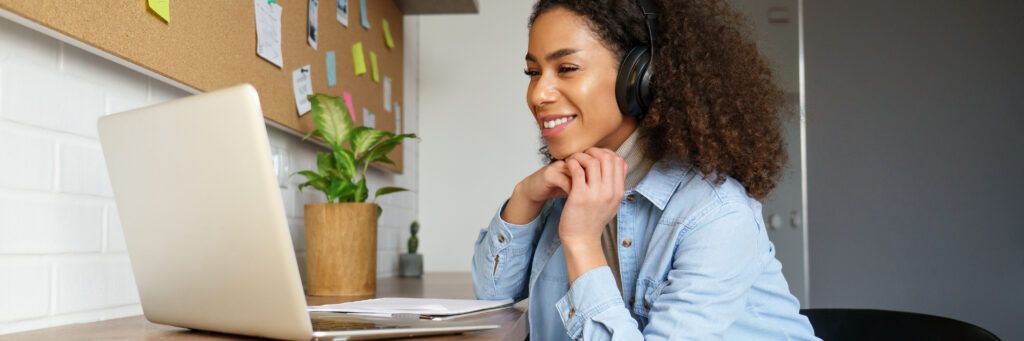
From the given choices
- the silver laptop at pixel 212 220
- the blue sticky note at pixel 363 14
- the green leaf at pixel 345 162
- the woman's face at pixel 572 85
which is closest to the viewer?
the silver laptop at pixel 212 220

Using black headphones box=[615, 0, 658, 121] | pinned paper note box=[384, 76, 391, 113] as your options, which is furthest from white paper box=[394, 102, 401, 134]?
black headphones box=[615, 0, 658, 121]

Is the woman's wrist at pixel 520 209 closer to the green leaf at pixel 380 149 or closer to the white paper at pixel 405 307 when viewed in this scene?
the white paper at pixel 405 307

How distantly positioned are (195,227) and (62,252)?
34 cm

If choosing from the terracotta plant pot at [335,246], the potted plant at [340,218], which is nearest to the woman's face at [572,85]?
the potted plant at [340,218]

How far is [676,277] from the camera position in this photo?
3.18ft

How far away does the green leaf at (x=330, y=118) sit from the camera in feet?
4.97

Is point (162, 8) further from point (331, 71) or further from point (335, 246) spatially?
point (331, 71)

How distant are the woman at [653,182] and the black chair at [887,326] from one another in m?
0.16

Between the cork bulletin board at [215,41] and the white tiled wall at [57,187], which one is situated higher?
the cork bulletin board at [215,41]

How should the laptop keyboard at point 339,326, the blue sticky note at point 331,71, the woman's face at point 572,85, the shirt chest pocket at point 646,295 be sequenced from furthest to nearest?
1. the blue sticky note at point 331,71
2. the woman's face at point 572,85
3. the shirt chest pocket at point 646,295
4. the laptop keyboard at point 339,326

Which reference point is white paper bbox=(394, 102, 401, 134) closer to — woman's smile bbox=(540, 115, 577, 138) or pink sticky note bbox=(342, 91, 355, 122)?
pink sticky note bbox=(342, 91, 355, 122)

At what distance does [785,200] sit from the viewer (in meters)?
2.75

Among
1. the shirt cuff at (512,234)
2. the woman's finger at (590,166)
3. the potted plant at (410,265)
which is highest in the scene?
the woman's finger at (590,166)

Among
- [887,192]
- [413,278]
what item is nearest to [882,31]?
[887,192]
